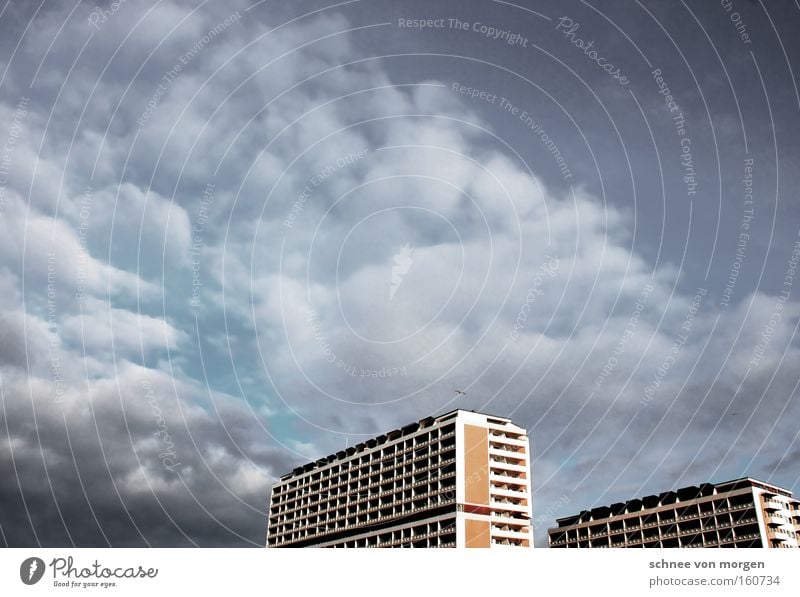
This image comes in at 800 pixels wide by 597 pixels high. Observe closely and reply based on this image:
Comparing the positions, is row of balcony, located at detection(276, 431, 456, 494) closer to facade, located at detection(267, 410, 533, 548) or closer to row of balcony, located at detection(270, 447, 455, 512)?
facade, located at detection(267, 410, 533, 548)

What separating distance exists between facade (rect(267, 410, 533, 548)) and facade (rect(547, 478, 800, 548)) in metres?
24.4

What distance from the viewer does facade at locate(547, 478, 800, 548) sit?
281ft

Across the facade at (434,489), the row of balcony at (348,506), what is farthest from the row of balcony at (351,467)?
the row of balcony at (348,506)

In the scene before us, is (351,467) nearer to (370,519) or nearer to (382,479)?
(382,479)

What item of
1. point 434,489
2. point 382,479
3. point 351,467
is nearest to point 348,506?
point 351,467

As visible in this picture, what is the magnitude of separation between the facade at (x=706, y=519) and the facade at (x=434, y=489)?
24.4m

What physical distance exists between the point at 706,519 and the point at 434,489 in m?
38.4

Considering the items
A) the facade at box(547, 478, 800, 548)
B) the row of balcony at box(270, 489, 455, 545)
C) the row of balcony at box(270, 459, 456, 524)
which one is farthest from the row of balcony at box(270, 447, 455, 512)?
the facade at box(547, 478, 800, 548)

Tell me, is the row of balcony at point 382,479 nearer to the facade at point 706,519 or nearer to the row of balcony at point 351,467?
the row of balcony at point 351,467

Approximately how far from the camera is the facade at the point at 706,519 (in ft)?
281
